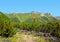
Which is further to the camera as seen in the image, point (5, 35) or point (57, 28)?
point (57, 28)

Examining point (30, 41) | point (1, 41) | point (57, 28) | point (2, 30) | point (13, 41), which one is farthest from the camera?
point (57, 28)

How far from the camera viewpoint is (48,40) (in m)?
34.9

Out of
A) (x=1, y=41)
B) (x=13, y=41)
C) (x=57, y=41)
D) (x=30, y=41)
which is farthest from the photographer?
(x=57, y=41)

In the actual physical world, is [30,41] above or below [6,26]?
below

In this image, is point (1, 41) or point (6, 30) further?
point (6, 30)

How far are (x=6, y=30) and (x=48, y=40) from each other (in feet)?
23.5

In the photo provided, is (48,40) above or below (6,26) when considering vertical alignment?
below

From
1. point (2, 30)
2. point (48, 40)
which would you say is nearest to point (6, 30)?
point (2, 30)

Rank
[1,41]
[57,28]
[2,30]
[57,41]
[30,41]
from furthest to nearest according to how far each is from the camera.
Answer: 1. [57,28]
2. [57,41]
3. [2,30]
4. [30,41]
5. [1,41]

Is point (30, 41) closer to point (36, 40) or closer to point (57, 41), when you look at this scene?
point (36, 40)

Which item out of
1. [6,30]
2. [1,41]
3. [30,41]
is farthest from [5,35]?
[1,41]

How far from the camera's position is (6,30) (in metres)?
33.4

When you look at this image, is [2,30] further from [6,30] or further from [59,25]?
[59,25]

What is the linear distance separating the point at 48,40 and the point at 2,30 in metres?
7.83
